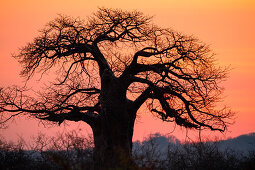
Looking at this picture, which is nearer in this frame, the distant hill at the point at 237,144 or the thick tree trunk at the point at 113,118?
the thick tree trunk at the point at 113,118

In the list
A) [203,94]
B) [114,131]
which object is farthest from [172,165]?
[114,131]

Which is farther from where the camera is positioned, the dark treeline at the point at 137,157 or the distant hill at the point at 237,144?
the distant hill at the point at 237,144

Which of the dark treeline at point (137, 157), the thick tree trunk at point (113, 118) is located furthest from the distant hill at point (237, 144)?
the thick tree trunk at point (113, 118)

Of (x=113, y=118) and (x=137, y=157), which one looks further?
(x=113, y=118)

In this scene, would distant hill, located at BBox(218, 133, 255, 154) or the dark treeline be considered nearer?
the dark treeline

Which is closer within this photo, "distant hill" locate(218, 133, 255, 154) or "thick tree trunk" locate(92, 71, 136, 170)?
"thick tree trunk" locate(92, 71, 136, 170)

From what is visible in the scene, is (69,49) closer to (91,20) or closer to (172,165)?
(91,20)

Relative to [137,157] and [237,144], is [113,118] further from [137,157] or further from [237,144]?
[237,144]

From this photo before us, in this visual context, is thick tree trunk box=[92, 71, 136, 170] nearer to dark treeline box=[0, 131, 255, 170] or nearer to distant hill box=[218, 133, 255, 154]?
dark treeline box=[0, 131, 255, 170]

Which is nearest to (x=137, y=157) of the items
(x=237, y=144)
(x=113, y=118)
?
(x=113, y=118)

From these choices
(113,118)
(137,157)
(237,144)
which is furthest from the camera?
(237,144)

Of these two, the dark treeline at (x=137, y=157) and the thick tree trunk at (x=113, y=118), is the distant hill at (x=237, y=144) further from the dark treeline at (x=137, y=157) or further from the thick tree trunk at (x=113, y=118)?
the thick tree trunk at (x=113, y=118)

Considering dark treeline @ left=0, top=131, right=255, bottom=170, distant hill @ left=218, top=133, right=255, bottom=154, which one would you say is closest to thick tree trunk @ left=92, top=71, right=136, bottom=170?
dark treeline @ left=0, top=131, right=255, bottom=170

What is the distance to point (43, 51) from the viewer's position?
14.9 meters
